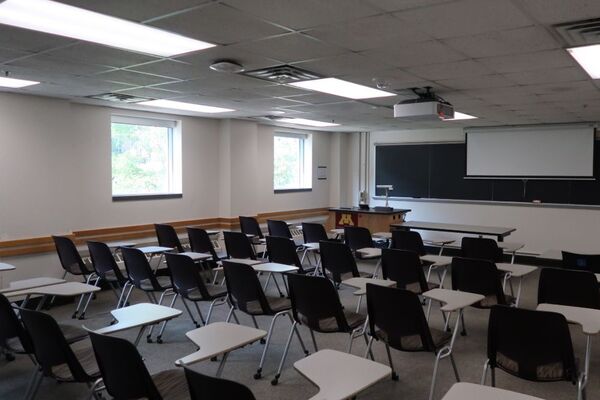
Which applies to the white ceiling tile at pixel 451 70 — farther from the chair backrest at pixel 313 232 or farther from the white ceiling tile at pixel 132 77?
the chair backrest at pixel 313 232

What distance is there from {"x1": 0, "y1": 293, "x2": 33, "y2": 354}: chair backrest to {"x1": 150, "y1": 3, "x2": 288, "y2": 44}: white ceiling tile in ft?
6.84

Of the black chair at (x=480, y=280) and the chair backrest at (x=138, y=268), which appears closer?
the black chair at (x=480, y=280)

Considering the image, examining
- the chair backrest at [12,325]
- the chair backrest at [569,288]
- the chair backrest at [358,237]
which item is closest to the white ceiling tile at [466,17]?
the chair backrest at [569,288]

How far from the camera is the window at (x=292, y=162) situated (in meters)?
10.1

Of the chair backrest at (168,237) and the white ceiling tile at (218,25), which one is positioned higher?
the white ceiling tile at (218,25)

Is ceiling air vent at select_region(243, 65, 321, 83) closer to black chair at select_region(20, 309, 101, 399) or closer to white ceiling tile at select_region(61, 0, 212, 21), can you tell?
white ceiling tile at select_region(61, 0, 212, 21)

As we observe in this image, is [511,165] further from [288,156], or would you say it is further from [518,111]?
[288,156]

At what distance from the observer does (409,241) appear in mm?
6262

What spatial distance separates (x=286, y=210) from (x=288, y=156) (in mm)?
1261

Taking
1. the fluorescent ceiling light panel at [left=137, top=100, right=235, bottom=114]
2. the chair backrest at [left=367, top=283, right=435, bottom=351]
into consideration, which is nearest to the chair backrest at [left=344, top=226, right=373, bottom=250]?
the fluorescent ceiling light panel at [left=137, top=100, right=235, bottom=114]

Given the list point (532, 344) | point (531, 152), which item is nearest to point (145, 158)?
point (532, 344)

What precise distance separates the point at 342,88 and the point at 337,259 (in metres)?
1.94

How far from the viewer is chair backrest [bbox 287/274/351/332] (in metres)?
3.41

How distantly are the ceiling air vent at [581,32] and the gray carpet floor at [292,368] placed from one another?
2589 mm
